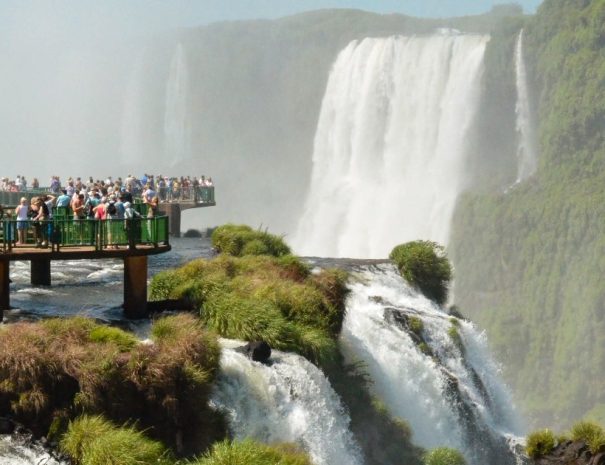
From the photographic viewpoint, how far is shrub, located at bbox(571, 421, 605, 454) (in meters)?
23.1

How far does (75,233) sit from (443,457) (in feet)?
33.4

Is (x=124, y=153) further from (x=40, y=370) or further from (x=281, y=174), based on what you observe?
(x=40, y=370)

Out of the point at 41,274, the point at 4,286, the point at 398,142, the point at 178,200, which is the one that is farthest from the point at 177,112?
the point at 4,286

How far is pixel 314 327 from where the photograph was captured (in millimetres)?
24188

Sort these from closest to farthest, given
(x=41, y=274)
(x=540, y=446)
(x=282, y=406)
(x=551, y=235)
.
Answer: (x=282, y=406)
(x=540, y=446)
(x=41, y=274)
(x=551, y=235)

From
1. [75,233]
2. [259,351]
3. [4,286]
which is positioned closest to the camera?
[259,351]

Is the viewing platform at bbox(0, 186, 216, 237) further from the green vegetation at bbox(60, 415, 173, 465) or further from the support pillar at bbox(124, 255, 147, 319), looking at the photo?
the green vegetation at bbox(60, 415, 173, 465)

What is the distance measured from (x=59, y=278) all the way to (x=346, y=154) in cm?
5482

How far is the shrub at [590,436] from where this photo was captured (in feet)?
75.8

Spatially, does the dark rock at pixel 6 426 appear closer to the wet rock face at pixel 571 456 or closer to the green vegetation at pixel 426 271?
the wet rock face at pixel 571 456

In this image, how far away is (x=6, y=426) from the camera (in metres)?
17.5

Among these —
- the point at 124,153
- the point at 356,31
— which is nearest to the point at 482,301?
the point at 356,31

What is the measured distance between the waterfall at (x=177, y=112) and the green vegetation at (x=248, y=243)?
8483cm

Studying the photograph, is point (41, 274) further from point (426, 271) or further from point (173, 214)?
point (173, 214)
